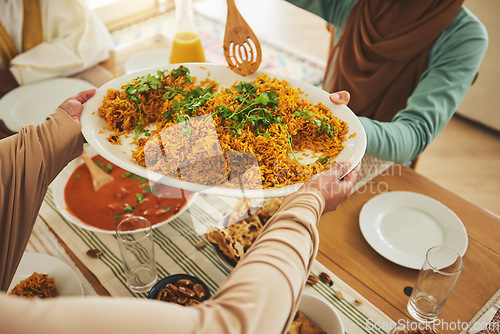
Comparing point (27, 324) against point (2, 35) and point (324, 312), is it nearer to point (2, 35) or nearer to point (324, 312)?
point (324, 312)

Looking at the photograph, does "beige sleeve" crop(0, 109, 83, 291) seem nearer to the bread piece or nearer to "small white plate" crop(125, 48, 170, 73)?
the bread piece

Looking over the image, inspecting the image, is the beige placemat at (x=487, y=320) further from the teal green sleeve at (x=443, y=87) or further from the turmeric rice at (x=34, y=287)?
the turmeric rice at (x=34, y=287)

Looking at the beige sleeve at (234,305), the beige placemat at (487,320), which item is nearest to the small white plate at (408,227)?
the beige placemat at (487,320)

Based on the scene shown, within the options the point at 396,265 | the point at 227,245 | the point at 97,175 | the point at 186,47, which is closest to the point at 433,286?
the point at 396,265

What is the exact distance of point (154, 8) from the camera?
15.4 ft

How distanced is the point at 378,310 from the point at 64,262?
88cm

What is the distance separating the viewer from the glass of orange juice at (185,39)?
5.38 ft

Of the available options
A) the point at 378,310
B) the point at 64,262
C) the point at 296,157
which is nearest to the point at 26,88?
the point at 64,262

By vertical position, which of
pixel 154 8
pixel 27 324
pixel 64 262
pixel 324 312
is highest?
pixel 27 324

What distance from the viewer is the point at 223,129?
1.04 metres

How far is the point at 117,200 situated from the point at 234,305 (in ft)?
2.62

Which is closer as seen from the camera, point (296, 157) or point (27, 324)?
point (27, 324)

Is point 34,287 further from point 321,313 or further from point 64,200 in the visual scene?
point 321,313

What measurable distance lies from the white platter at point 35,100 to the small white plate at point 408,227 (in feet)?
4.43
